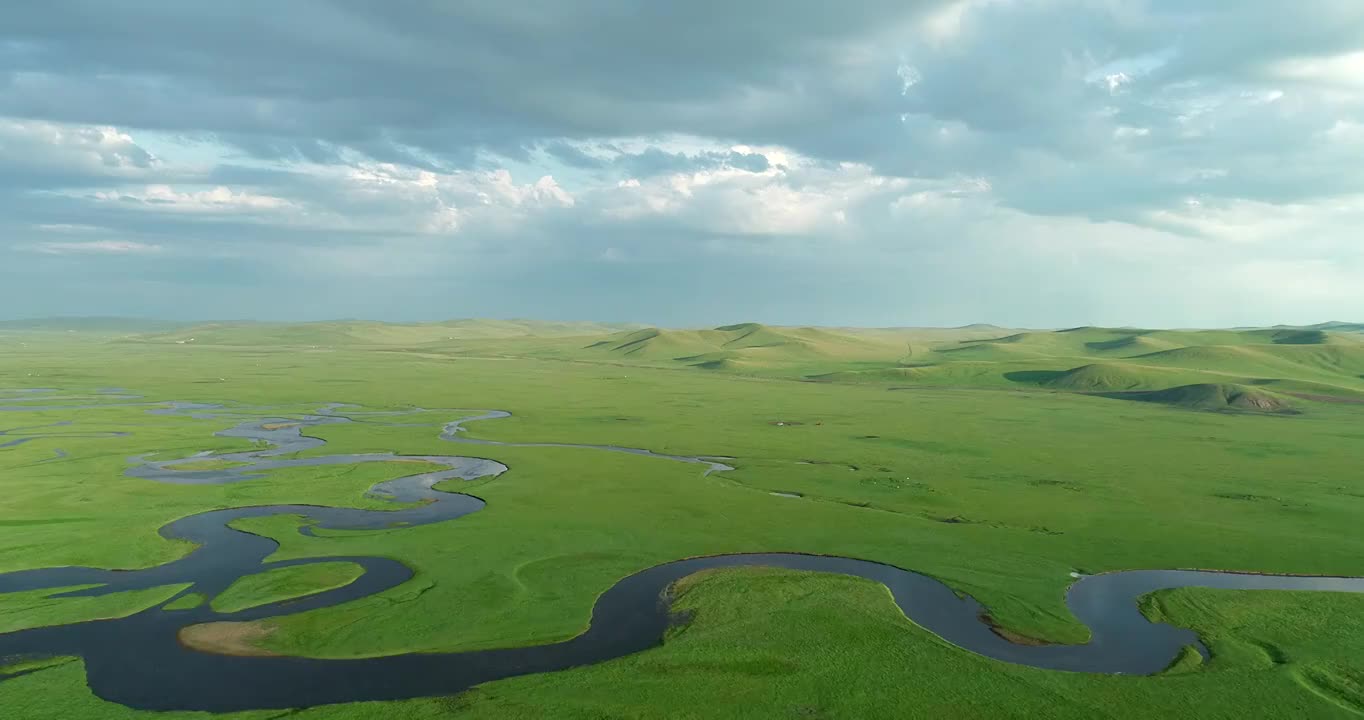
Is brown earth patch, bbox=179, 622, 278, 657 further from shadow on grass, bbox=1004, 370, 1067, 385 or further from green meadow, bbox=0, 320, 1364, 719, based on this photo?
shadow on grass, bbox=1004, 370, 1067, 385

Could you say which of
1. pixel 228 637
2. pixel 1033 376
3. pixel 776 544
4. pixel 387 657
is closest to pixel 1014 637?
pixel 776 544

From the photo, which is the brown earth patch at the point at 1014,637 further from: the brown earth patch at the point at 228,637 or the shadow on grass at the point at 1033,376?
the shadow on grass at the point at 1033,376

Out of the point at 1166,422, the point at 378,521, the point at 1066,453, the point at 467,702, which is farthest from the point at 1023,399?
the point at 467,702

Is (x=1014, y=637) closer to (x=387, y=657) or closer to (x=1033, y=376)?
(x=387, y=657)

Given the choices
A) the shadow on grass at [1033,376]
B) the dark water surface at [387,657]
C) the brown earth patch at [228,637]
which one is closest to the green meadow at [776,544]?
the brown earth patch at [228,637]

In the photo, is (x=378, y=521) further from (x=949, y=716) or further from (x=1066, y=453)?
(x=1066, y=453)

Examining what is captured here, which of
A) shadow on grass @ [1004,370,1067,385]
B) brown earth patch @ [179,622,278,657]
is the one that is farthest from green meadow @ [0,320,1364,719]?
shadow on grass @ [1004,370,1067,385]
